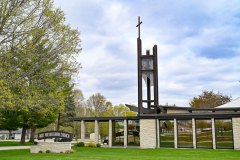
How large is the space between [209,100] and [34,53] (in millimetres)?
45762

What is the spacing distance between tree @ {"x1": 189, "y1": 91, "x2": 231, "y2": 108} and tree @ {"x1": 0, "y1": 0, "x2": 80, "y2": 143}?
42.2 m

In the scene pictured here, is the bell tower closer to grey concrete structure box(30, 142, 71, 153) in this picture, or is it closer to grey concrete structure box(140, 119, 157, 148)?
grey concrete structure box(140, 119, 157, 148)

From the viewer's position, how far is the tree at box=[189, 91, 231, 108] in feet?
177

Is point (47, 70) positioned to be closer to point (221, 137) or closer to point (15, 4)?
point (15, 4)

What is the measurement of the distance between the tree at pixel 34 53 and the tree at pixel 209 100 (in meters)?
42.2

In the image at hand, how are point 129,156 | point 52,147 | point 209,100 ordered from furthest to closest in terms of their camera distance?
point 209,100 → point 52,147 → point 129,156

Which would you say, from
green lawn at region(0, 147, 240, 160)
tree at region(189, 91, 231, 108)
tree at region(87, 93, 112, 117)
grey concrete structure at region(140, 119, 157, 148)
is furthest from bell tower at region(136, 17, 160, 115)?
tree at region(87, 93, 112, 117)

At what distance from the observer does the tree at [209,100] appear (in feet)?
177

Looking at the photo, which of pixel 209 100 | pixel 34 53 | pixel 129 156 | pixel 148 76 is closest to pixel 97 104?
pixel 209 100

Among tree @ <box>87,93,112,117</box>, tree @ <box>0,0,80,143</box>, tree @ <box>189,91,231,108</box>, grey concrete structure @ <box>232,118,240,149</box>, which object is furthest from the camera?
tree @ <box>87,93,112,117</box>

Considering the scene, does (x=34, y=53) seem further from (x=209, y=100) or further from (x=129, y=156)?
(x=209, y=100)

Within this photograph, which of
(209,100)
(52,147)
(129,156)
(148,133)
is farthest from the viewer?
(209,100)

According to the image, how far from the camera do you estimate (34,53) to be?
44.2 ft

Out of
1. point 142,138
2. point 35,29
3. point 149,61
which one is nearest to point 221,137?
point 142,138
